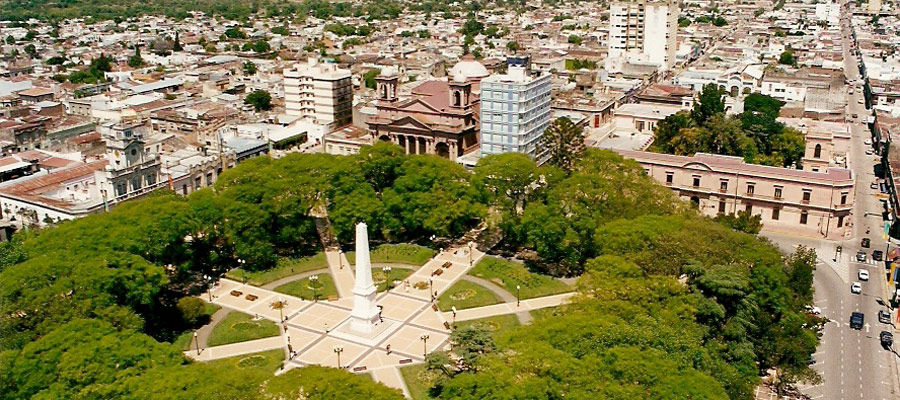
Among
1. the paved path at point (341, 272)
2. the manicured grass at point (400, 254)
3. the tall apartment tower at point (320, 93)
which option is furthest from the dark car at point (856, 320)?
the tall apartment tower at point (320, 93)

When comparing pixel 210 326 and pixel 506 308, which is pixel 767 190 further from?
pixel 210 326

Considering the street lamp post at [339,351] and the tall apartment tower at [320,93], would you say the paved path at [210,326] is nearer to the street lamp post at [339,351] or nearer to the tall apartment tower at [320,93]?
the street lamp post at [339,351]

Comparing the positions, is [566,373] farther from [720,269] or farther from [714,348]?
[720,269]

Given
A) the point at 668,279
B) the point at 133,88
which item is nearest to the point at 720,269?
the point at 668,279

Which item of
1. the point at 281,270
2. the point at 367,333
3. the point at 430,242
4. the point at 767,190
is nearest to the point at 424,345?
the point at 367,333

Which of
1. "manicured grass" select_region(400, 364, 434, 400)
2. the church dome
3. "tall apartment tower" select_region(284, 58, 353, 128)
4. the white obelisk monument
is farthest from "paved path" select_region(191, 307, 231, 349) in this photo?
"tall apartment tower" select_region(284, 58, 353, 128)

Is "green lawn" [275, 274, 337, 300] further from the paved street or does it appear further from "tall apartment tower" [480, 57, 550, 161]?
the paved street

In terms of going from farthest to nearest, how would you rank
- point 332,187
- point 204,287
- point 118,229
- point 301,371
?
1. point 332,187
2. point 204,287
3. point 118,229
4. point 301,371
